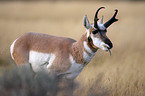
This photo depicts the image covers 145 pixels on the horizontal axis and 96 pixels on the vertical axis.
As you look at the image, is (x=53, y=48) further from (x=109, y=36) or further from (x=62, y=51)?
(x=109, y=36)

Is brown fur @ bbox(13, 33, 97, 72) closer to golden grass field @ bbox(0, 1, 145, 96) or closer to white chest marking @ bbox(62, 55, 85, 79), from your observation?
white chest marking @ bbox(62, 55, 85, 79)

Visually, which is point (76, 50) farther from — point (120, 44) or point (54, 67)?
point (120, 44)

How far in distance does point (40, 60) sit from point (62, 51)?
18.8 inches

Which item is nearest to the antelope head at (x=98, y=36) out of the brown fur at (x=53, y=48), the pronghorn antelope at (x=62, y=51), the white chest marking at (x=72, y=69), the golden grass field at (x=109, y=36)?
the pronghorn antelope at (x=62, y=51)

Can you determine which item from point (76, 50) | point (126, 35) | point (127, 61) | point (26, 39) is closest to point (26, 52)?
point (26, 39)

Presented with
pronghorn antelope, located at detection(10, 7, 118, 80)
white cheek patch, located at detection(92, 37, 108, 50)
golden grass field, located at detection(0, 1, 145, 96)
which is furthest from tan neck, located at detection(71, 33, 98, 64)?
golden grass field, located at detection(0, 1, 145, 96)

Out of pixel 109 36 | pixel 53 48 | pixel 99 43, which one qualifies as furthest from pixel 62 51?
pixel 109 36

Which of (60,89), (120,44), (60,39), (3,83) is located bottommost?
(120,44)

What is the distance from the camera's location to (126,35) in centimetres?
1152

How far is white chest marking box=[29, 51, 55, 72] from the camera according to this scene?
4008mm

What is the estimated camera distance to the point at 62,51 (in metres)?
3.98

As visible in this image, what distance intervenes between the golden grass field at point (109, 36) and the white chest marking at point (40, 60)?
60 cm

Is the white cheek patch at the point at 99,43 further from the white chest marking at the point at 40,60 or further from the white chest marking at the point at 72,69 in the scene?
the white chest marking at the point at 40,60

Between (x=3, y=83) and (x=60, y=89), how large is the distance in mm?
865
